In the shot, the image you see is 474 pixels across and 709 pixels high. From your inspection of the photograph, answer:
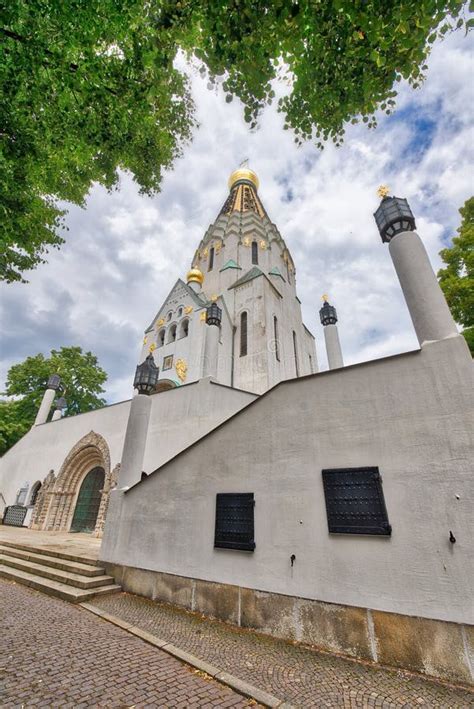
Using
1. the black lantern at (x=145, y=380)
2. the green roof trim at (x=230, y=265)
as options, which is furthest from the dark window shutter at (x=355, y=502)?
the green roof trim at (x=230, y=265)

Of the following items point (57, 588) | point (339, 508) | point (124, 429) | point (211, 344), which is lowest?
point (57, 588)

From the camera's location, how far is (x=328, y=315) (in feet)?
36.2

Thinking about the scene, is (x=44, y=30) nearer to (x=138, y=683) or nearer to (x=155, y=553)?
(x=138, y=683)

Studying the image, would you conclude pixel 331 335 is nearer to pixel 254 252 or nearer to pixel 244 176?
pixel 254 252

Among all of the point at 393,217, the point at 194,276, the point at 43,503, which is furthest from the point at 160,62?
the point at 194,276

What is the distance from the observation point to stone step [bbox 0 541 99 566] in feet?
23.9

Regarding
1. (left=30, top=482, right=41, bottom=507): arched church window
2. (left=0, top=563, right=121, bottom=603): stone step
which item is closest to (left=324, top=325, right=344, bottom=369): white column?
(left=0, top=563, right=121, bottom=603): stone step

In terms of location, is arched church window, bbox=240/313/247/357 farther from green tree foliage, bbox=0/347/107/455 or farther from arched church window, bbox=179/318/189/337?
green tree foliage, bbox=0/347/107/455

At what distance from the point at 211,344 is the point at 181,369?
632 centimetres

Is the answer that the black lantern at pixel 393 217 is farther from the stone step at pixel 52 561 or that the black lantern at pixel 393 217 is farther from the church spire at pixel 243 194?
the church spire at pixel 243 194

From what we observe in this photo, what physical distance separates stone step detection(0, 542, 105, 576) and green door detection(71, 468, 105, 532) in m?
5.89

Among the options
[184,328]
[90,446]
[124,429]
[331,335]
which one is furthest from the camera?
[184,328]

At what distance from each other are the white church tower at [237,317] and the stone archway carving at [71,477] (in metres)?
4.74

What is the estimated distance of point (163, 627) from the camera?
463cm
